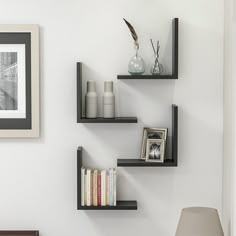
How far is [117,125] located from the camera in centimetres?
302

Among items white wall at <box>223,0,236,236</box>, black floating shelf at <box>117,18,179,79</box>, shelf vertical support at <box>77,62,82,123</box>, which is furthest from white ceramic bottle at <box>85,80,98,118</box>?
white wall at <box>223,0,236,236</box>

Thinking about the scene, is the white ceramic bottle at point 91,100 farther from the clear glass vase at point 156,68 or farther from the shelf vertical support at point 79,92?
the clear glass vase at point 156,68

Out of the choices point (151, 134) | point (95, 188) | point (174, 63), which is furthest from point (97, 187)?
point (174, 63)

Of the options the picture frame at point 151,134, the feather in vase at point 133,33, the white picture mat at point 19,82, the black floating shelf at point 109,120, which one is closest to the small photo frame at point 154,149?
the picture frame at point 151,134

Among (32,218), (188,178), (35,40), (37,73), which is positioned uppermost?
Answer: (35,40)

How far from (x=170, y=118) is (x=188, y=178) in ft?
1.15

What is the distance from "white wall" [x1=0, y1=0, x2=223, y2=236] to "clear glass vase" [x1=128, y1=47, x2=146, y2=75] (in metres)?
0.10

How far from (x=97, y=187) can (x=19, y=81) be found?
0.72 metres

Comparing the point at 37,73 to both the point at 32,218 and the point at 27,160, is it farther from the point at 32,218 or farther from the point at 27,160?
the point at 32,218

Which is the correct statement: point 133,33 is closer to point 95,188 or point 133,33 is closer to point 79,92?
point 79,92

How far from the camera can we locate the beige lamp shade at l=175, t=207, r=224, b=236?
2.54 meters

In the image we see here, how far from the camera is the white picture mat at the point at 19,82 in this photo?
117 inches

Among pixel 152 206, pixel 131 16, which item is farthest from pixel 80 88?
pixel 152 206

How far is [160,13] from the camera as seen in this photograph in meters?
2.98
